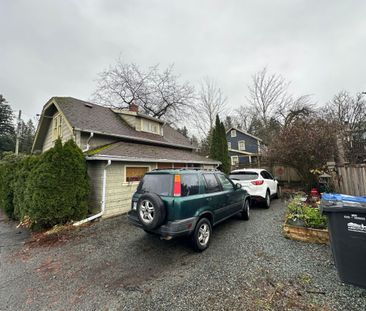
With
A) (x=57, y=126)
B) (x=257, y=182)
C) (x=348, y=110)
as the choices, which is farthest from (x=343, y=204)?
(x=348, y=110)

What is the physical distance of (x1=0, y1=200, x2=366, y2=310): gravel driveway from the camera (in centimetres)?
241

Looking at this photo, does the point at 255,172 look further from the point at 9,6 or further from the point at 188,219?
the point at 9,6

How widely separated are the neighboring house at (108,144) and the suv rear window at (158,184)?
3.27 metres

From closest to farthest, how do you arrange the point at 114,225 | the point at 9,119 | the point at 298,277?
the point at 298,277, the point at 114,225, the point at 9,119

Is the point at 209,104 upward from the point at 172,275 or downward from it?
upward

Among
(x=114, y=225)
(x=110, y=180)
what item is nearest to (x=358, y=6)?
(x=110, y=180)

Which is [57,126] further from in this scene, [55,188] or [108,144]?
[55,188]

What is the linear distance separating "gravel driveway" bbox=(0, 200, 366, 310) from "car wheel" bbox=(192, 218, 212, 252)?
0.18 m

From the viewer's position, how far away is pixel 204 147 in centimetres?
2702

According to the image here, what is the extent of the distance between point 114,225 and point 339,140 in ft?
38.4

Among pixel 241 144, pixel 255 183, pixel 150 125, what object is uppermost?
pixel 241 144

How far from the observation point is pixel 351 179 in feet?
21.6

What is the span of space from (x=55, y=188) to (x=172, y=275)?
4.82 metres

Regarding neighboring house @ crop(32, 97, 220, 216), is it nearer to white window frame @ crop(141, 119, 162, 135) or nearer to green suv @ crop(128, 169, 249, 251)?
white window frame @ crop(141, 119, 162, 135)
